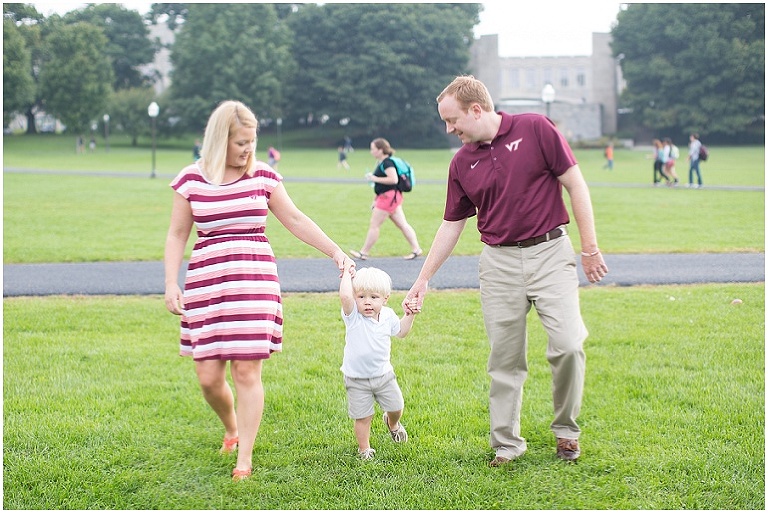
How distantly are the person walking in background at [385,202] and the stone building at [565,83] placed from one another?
203 feet

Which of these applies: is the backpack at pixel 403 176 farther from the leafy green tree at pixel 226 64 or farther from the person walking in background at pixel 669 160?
the leafy green tree at pixel 226 64

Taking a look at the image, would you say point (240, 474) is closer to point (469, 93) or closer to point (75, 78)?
point (469, 93)

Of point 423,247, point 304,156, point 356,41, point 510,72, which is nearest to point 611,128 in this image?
point 510,72

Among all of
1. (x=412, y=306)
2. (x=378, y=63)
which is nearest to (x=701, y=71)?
(x=378, y=63)

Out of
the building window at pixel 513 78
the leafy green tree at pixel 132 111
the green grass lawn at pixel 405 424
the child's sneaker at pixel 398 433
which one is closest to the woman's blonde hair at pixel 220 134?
the green grass lawn at pixel 405 424

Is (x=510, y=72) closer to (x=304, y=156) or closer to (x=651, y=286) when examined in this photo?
(x=304, y=156)

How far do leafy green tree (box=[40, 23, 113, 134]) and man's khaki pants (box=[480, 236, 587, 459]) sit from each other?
68689 millimetres

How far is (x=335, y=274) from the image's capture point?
443 inches

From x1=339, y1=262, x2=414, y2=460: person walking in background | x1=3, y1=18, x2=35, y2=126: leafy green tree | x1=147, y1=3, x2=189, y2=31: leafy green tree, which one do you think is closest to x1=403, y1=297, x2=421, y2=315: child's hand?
x1=339, y1=262, x2=414, y2=460: person walking in background

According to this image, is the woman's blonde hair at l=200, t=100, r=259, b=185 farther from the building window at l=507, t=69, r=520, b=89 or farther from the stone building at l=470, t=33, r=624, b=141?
the building window at l=507, t=69, r=520, b=89

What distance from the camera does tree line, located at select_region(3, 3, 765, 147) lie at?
233 ft

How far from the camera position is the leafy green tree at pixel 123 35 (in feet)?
291

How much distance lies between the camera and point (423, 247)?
544 inches

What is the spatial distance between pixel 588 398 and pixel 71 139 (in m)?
74.3
